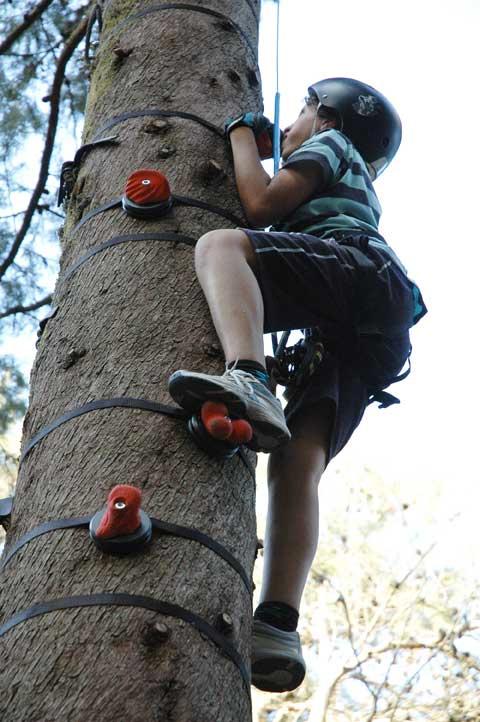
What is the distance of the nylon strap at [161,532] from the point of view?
1595 mm

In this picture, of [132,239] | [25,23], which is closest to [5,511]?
[132,239]

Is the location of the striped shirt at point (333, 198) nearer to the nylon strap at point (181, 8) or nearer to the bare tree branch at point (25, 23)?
the nylon strap at point (181, 8)

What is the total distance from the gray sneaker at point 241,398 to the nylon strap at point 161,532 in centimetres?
25

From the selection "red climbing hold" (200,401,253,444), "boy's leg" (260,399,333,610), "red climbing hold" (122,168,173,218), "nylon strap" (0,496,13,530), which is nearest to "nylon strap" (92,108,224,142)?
"red climbing hold" (122,168,173,218)

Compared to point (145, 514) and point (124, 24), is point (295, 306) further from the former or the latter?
point (124, 24)

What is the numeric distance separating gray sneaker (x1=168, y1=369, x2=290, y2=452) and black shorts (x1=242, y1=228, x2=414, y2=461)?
36 cm

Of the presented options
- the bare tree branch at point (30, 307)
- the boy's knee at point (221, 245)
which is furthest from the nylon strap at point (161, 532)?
the bare tree branch at point (30, 307)

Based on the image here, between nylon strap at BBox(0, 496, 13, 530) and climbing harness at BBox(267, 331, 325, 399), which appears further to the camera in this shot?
climbing harness at BBox(267, 331, 325, 399)

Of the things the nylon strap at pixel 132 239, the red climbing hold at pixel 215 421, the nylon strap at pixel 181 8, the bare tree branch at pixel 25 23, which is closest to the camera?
the red climbing hold at pixel 215 421

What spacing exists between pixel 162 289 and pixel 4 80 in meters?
3.31

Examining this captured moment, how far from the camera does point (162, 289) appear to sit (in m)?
2.03

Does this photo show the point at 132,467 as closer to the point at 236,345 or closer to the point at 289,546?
the point at 236,345

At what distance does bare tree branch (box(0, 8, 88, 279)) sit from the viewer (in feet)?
14.4

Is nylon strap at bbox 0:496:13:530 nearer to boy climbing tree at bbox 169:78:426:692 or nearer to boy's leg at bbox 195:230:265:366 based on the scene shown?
boy climbing tree at bbox 169:78:426:692
